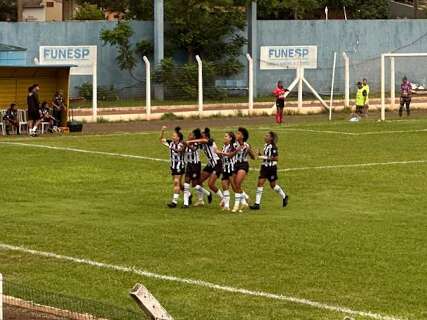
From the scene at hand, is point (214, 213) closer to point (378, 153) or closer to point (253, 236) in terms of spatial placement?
point (253, 236)

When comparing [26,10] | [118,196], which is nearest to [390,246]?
[118,196]

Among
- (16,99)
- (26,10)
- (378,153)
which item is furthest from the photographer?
(26,10)

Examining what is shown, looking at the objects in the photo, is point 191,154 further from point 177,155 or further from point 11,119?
point 11,119

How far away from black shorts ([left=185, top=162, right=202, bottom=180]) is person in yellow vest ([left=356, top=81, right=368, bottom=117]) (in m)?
26.5

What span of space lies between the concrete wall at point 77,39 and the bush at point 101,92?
0.53 m

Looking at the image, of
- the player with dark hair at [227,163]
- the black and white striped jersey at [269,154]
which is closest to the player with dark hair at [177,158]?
the player with dark hair at [227,163]

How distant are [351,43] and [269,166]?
43.3 m

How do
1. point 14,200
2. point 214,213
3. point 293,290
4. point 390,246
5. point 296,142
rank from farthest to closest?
1. point 296,142
2. point 14,200
3. point 214,213
4. point 390,246
5. point 293,290

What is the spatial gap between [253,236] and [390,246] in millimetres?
2269

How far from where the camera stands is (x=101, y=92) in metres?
57.2

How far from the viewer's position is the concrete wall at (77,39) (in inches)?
2249

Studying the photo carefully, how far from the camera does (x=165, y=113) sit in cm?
5116

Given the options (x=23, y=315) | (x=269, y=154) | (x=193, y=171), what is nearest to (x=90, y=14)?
(x=193, y=171)

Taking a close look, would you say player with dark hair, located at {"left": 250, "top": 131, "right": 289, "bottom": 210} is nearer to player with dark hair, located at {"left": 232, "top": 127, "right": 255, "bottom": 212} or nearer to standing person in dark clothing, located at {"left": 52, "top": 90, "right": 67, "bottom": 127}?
player with dark hair, located at {"left": 232, "top": 127, "right": 255, "bottom": 212}
